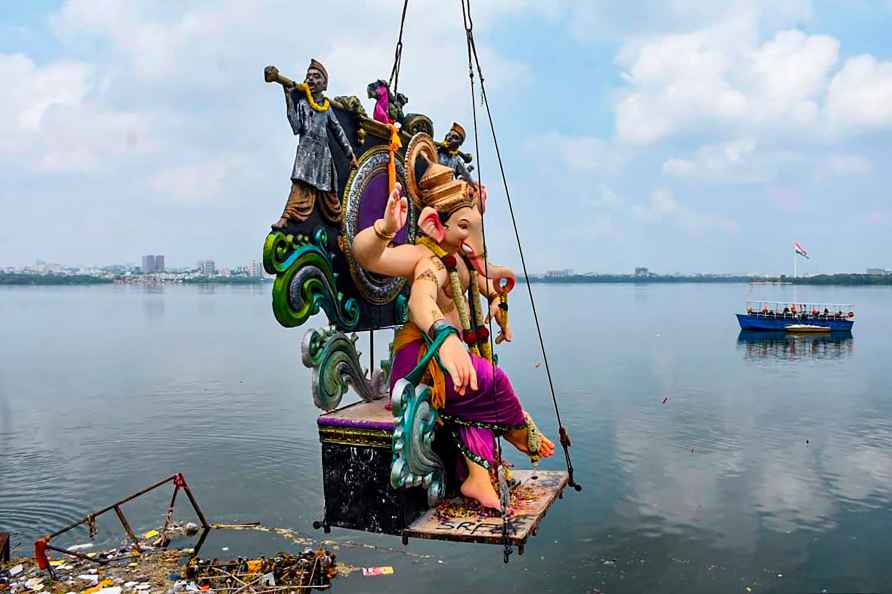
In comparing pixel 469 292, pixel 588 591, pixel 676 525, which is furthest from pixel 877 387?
pixel 469 292

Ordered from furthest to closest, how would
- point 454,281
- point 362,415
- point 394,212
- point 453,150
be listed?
point 453,150
point 454,281
point 362,415
point 394,212

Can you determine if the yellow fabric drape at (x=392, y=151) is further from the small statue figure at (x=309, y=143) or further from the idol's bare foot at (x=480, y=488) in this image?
the idol's bare foot at (x=480, y=488)

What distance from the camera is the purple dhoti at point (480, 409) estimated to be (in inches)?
233

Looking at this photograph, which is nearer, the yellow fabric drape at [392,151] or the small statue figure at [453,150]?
the yellow fabric drape at [392,151]

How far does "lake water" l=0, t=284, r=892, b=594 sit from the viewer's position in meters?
14.2

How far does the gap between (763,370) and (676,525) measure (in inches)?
908

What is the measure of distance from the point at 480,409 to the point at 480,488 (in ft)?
1.99

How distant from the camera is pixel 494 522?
18.4 feet

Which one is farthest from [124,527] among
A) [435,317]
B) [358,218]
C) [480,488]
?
[435,317]

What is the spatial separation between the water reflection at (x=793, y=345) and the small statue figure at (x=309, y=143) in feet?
129

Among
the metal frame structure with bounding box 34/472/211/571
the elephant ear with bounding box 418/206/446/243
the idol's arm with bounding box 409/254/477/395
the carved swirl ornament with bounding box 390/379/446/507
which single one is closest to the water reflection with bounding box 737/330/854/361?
the metal frame structure with bounding box 34/472/211/571

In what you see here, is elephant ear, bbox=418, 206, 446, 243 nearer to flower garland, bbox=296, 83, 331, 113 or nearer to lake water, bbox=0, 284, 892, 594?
flower garland, bbox=296, 83, 331, 113

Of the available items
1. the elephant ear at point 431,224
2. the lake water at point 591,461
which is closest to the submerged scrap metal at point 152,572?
the lake water at point 591,461

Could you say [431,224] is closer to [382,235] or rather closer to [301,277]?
[382,235]
